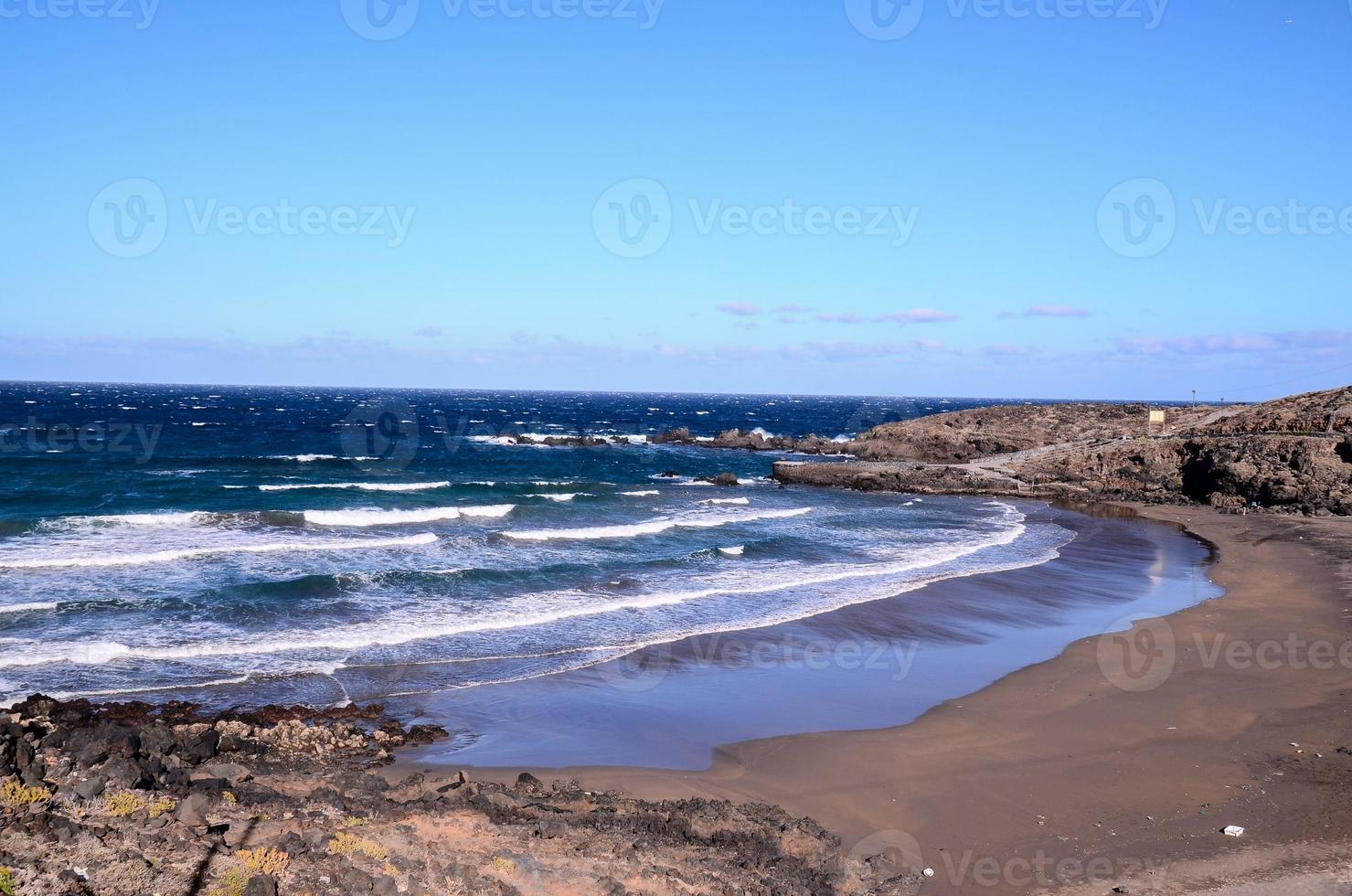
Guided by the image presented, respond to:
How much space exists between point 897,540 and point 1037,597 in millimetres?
9037

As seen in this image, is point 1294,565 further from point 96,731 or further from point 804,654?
point 96,731

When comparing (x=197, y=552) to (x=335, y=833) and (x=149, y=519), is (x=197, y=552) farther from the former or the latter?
(x=335, y=833)

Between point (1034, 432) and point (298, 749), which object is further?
point (1034, 432)

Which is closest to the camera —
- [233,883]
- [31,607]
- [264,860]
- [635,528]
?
[233,883]

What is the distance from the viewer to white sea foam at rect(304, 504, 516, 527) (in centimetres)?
3103

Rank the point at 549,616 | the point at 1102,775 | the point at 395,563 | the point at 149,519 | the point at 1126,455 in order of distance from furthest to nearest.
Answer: the point at 1126,455, the point at 149,519, the point at 395,563, the point at 549,616, the point at 1102,775

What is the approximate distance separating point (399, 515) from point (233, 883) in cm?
2618

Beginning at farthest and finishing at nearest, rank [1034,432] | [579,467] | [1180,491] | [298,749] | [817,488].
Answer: [1034,432] → [579,467] → [817,488] → [1180,491] → [298,749]

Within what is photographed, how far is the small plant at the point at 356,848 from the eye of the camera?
7859 mm

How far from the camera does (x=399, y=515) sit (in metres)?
32.6

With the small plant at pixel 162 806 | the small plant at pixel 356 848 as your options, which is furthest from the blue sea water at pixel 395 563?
the small plant at pixel 356 848

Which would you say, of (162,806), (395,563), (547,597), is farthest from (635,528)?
(162,806)

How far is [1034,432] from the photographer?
6144 cm

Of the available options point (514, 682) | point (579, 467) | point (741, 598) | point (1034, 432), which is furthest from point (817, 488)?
point (514, 682)
